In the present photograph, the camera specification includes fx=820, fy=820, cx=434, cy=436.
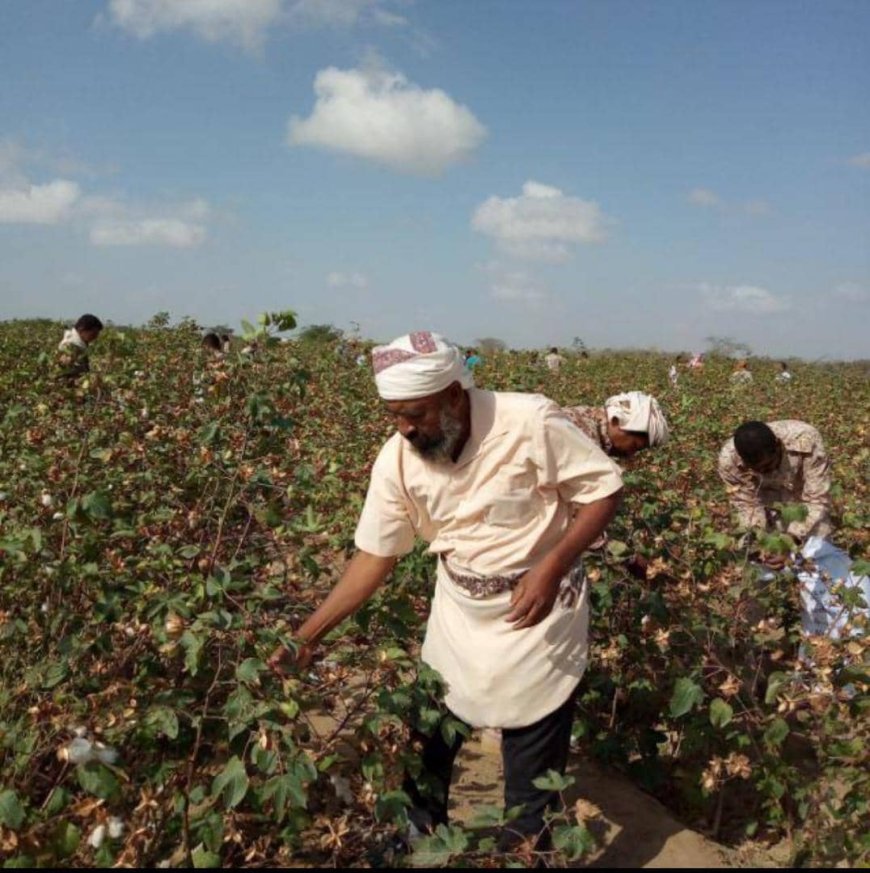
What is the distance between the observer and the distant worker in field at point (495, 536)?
1.81m

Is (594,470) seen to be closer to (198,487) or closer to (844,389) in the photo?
(198,487)

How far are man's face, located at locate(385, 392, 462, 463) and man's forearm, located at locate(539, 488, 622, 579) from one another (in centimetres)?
31

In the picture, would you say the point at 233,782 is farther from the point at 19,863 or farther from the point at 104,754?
the point at 19,863

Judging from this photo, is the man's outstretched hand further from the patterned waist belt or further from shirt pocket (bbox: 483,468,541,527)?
shirt pocket (bbox: 483,468,541,527)

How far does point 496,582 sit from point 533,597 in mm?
117

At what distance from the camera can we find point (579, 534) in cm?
183

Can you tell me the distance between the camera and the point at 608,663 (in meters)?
2.72

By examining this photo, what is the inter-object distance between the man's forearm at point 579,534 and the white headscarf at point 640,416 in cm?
88

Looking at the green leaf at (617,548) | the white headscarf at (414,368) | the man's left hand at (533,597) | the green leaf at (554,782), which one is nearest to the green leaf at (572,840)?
the green leaf at (554,782)

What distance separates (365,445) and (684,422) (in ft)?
6.74

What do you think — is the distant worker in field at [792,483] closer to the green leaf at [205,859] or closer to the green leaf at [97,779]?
the green leaf at [205,859]

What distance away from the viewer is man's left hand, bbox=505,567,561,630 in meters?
1.81

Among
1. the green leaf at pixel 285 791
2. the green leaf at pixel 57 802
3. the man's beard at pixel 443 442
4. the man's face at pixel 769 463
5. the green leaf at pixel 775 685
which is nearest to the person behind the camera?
the green leaf at pixel 285 791

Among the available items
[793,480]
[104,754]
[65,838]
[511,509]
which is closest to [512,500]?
[511,509]
